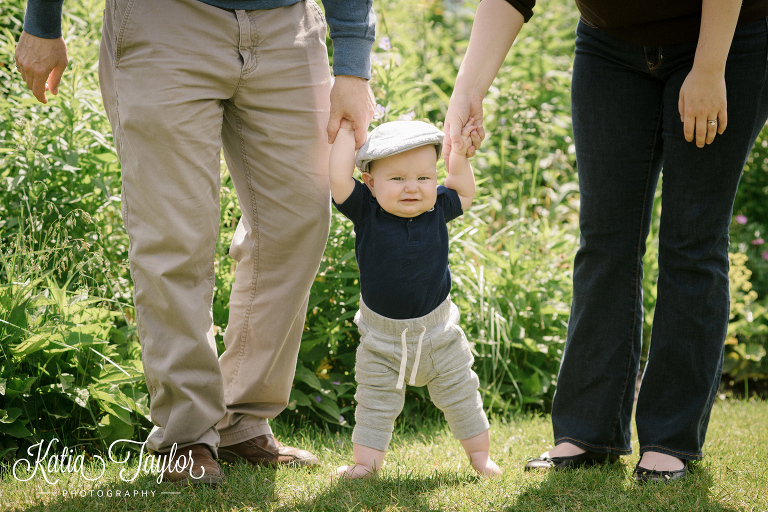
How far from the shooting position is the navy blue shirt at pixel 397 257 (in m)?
2.10

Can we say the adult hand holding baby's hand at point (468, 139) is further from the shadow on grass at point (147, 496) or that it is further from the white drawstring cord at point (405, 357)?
the shadow on grass at point (147, 496)

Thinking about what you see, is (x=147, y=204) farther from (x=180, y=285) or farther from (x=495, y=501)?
(x=495, y=501)

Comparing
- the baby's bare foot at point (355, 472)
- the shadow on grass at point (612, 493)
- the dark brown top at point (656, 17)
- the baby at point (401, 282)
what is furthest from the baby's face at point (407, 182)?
the shadow on grass at point (612, 493)

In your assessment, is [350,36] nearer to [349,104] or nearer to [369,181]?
[349,104]

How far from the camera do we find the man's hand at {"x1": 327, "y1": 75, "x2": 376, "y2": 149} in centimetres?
210

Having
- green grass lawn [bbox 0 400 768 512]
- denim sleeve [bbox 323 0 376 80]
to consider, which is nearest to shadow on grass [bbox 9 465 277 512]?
green grass lawn [bbox 0 400 768 512]

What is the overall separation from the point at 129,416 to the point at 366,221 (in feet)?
3.49

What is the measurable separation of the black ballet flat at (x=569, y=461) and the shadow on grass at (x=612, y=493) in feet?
0.20

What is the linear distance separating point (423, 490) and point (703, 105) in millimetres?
1319

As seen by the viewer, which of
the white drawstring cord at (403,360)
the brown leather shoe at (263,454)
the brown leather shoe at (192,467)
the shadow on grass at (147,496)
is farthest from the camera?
the brown leather shoe at (263,454)

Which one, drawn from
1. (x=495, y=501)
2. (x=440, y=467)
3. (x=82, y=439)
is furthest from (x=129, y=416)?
(x=495, y=501)

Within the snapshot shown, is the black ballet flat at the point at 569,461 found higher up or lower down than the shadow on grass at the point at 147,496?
higher up

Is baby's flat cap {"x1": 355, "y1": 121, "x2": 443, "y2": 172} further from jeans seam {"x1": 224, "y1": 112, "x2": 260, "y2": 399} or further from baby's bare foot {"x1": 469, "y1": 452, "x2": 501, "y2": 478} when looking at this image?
baby's bare foot {"x1": 469, "y1": 452, "x2": 501, "y2": 478}

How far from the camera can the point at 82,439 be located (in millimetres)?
2422
